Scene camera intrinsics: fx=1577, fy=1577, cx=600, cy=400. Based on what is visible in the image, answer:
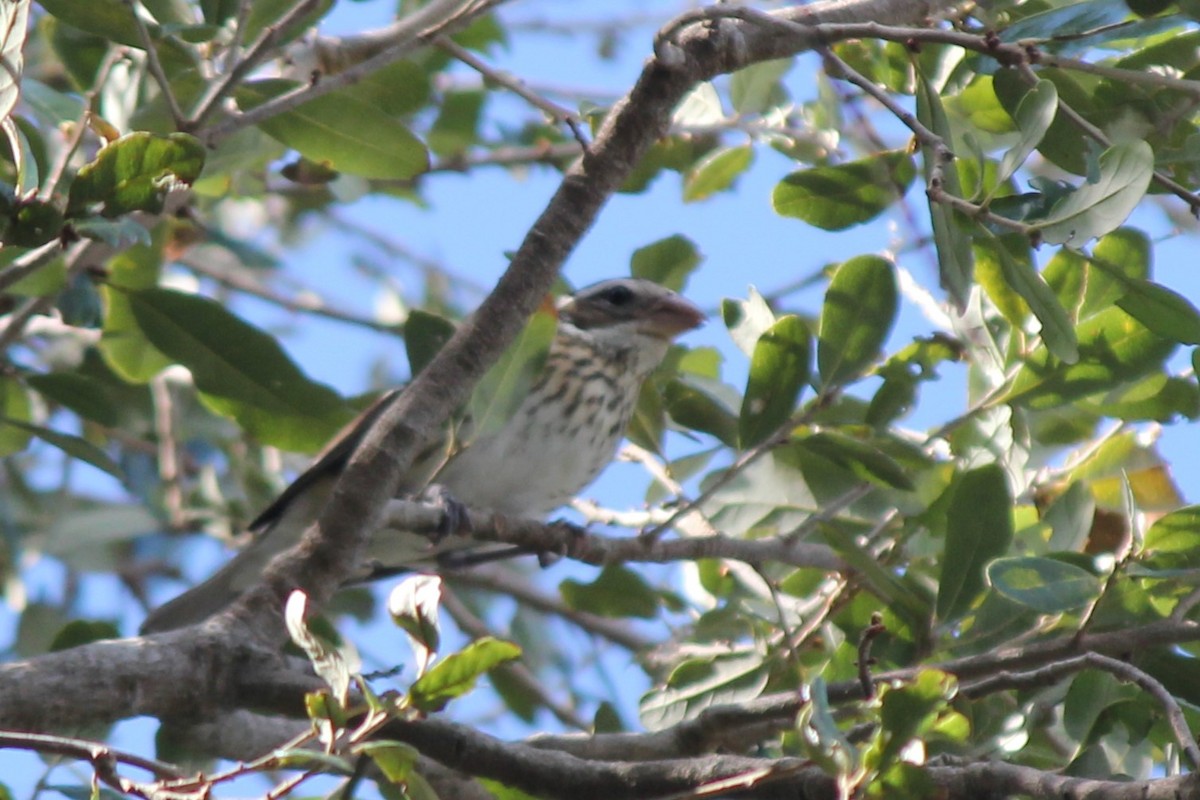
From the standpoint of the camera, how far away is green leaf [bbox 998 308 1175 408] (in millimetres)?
2861

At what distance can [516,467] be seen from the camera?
459cm

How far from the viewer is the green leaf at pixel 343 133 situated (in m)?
3.35

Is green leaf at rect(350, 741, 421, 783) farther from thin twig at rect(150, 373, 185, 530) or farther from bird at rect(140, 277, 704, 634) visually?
thin twig at rect(150, 373, 185, 530)

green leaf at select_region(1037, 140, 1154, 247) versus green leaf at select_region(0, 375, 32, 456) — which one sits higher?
green leaf at select_region(1037, 140, 1154, 247)

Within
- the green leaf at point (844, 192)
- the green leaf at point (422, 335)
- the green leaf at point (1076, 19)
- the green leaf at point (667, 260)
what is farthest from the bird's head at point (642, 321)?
the green leaf at point (1076, 19)

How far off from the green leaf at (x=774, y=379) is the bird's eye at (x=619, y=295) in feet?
6.76

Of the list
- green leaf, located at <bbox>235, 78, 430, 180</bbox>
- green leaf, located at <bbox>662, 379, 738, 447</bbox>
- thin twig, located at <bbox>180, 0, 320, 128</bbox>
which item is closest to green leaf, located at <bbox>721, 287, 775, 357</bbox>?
green leaf, located at <bbox>662, 379, 738, 447</bbox>

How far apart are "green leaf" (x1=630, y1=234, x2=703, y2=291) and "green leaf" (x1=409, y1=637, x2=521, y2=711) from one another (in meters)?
2.15

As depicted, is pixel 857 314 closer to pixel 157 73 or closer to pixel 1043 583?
pixel 1043 583

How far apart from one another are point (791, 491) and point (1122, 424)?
2.48ft

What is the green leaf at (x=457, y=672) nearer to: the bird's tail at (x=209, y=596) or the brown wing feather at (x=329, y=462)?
the brown wing feather at (x=329, y=462)

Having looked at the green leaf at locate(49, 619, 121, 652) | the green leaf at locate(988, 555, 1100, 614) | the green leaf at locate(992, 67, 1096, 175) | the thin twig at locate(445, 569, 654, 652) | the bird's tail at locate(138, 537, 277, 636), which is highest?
the green leaf at locate(992, 67, 1096, 175)

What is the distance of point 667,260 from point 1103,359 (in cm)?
135

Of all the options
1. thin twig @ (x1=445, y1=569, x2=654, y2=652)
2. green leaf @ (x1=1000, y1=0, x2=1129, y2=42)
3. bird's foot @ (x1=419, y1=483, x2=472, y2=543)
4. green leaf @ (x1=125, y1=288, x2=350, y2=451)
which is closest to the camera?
green leaf @ (x1=1000, y1=0, x2=1129, y2=42)
